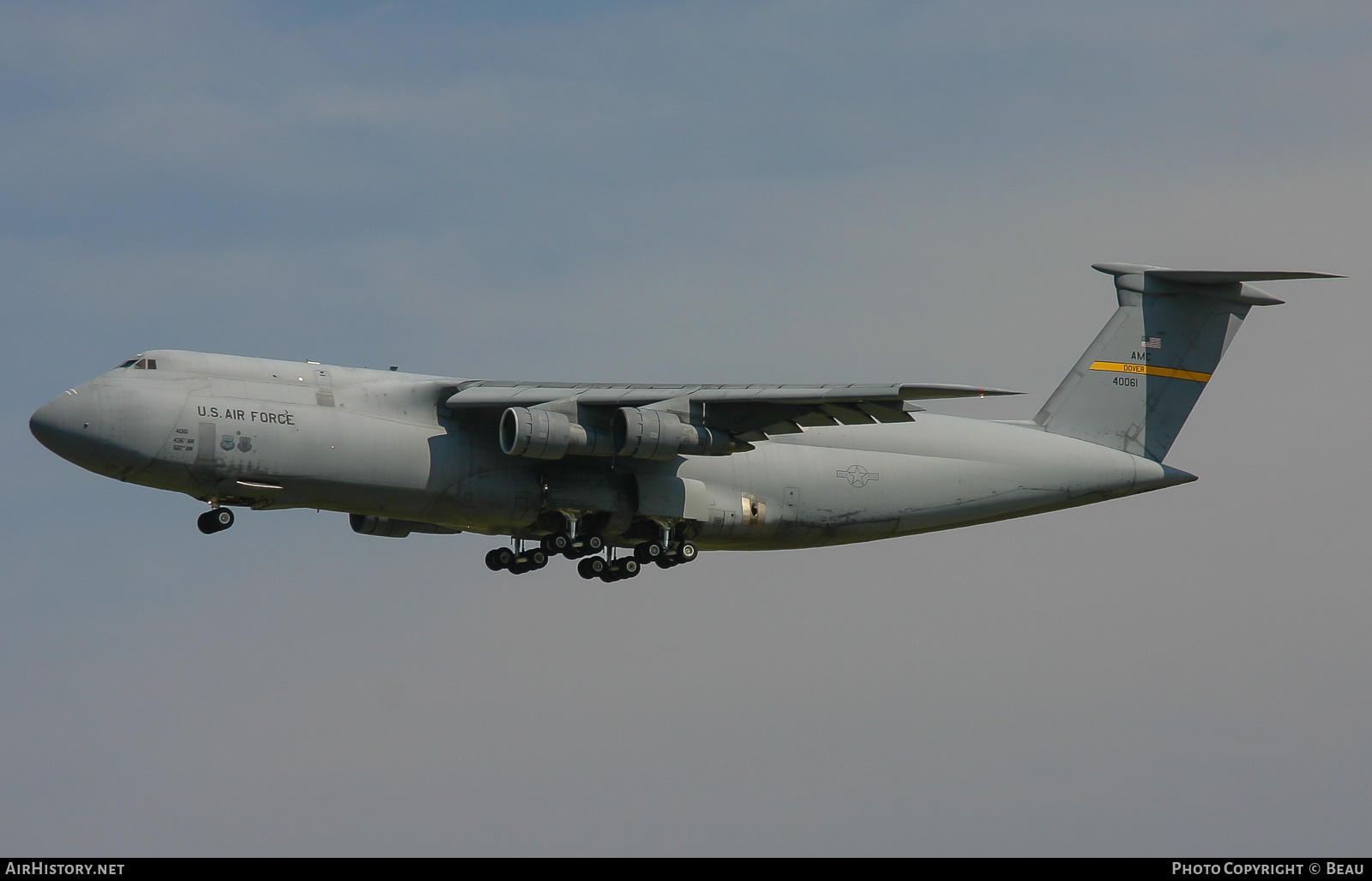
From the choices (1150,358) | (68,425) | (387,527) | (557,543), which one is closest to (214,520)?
(68,425)

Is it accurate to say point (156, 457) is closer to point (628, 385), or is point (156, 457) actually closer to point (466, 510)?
point (466, 510)

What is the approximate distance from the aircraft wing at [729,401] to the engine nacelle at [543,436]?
41 centimetres

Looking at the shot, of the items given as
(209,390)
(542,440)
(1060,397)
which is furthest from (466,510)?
(1060,397)

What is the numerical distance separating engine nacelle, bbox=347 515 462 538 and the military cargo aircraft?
41mm

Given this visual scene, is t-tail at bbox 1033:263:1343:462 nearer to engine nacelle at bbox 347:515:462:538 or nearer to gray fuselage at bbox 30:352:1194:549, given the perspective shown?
gray fuselage at bbox 30:352:1194:549

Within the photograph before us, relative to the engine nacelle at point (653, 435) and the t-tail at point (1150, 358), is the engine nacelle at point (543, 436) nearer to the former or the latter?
the engine nacelle at point (653, 435)

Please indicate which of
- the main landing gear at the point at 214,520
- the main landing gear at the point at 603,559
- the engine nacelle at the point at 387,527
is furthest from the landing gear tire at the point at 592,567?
the main landing gear at the point at 214,520

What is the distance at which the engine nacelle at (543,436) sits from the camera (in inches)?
912

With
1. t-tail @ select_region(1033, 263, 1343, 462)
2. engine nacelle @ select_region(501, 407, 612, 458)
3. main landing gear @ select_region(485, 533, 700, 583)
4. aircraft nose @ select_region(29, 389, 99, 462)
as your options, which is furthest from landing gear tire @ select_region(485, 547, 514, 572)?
t-tail @ select_region(1033, 263, 1343, 462)

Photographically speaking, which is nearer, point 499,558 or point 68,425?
point 68,425

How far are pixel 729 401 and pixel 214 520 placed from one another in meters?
7.02

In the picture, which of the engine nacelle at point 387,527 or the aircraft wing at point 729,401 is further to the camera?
the engine nacelle at point 387,527

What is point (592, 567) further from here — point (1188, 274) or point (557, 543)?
point (1188, 274)

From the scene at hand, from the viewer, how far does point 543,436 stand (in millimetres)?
23234
